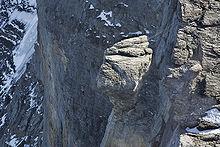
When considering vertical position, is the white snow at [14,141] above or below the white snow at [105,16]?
below

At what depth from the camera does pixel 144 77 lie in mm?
6945

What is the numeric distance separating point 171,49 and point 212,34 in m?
0.76

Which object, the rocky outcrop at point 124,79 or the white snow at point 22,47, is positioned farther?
the white snow at point 22,47

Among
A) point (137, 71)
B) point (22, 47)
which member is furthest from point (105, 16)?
point (22, 47)

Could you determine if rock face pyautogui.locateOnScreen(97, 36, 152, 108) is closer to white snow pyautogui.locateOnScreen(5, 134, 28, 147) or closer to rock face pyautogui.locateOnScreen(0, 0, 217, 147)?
rock face pyautogui.locateOnScreen(0, 0, 217, 147)

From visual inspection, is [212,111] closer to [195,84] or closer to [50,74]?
[195,84]

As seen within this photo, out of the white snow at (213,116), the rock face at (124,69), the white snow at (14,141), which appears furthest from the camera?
the white snow at (14,141)

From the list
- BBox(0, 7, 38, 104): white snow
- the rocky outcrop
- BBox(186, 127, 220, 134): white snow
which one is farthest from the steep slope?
BBox(186, 127, 220, 134): white snow

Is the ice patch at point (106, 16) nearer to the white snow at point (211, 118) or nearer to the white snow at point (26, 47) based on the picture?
the white snow at point (211, 118)

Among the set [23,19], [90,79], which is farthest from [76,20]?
[23,19]

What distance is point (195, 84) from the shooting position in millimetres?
5629

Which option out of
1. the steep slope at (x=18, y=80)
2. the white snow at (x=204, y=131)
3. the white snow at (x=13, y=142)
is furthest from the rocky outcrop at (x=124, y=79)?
the white snow at (x=13, y=142)

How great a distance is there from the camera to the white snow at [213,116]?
547cm

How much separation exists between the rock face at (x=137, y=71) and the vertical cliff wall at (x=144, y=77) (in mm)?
16
